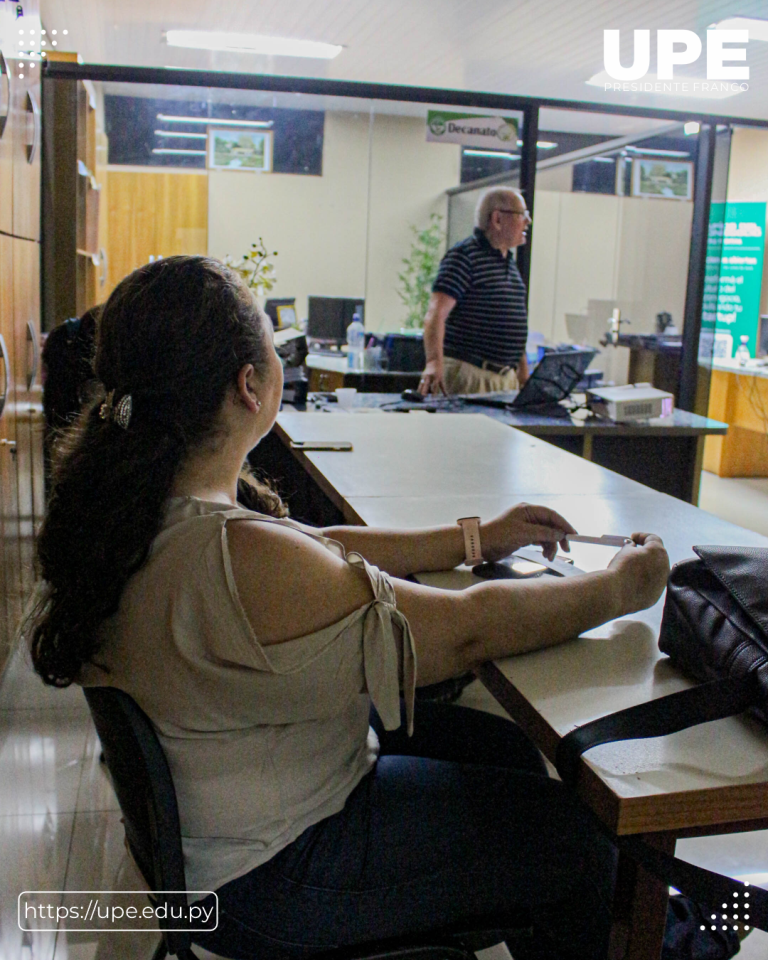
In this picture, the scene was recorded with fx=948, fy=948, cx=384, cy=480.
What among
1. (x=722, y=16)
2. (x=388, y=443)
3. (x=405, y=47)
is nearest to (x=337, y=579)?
(x=388, y=443)

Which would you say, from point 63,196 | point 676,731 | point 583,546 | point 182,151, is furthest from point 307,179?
point 676,731

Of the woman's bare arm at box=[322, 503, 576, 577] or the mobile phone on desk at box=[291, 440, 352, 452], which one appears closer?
the woman's bare arm at box=[322, 503, 576, 577]

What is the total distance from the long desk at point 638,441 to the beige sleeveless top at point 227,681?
8.26 ft

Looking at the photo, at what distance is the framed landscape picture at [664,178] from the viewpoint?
7430 millimetres

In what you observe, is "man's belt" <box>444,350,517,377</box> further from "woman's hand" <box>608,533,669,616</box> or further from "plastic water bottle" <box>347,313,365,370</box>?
"woman's hand" <box>608,533,669,616</box>

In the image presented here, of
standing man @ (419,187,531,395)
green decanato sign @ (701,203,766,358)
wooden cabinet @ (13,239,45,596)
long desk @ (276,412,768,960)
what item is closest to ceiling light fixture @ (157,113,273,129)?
standing man @ (419,187,531,395)

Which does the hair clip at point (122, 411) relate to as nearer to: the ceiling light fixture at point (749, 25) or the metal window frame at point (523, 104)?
the metal window frame at point (523, 104)

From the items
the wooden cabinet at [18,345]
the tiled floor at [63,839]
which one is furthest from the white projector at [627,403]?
the wooden cabinet at [18,345]

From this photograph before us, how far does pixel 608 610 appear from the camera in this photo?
1.25 m

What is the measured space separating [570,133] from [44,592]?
946 cm

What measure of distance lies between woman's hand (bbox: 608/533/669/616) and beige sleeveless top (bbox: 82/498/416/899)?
1.20ft

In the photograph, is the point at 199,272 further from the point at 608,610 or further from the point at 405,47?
the point at 405,47

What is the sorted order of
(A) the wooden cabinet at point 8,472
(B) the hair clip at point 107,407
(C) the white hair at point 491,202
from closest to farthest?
(B) the hair clip at point 107,407
(A) the wooden cabinet at point 8,472
(C) the white hair at point 491,202

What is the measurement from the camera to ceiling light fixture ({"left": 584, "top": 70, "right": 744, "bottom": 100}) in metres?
6.90
